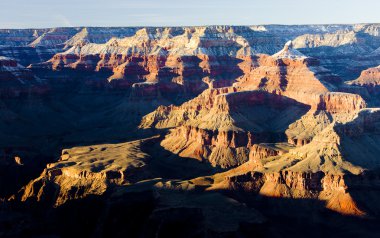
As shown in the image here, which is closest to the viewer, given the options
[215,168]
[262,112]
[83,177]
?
[83,177]

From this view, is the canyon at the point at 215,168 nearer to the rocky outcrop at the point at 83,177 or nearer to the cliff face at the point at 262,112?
the rocky outcrop at the point at 83,177

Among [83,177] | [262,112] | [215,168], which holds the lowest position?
[83,177]

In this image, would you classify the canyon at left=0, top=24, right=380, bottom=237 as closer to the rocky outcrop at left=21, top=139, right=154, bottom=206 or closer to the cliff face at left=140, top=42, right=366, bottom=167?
the rocky outcrop at left=21, top=139, right=154, bottom=206

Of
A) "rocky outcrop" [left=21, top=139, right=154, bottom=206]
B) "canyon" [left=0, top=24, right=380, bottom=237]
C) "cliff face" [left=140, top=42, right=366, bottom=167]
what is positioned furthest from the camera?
"cliff face" [left=140, top=42, right=366, bottom=167]

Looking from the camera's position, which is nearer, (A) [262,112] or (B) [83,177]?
(B) [83,177]

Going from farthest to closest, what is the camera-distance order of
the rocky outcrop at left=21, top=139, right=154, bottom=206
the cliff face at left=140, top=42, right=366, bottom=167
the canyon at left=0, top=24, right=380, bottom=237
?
the cliff face at left=140, top=42, right=366, bottom=167 → the rocky outcrop at left=21, top=139, right=154, bottom=206 → the canyon at left=0, top=24, right=380, bottom=237

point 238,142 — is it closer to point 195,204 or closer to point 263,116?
point 263,116

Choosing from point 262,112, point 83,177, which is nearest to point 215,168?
point 83,177

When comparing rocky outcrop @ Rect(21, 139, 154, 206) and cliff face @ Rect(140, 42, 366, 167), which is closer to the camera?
rocky outcrop @ Rect(21, 139, 154, 206)

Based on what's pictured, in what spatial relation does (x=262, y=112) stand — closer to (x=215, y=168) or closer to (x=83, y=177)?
(x=215, y=168)

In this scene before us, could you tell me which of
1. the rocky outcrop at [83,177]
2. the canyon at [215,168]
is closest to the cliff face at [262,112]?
the canyon at [215,168]

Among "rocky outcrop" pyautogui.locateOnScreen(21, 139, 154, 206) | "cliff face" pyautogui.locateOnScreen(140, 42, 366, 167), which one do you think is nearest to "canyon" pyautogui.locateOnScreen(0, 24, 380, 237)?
"rocky outcrop" pyautogui.locateOnScreen(21, 139, 154, 206)
